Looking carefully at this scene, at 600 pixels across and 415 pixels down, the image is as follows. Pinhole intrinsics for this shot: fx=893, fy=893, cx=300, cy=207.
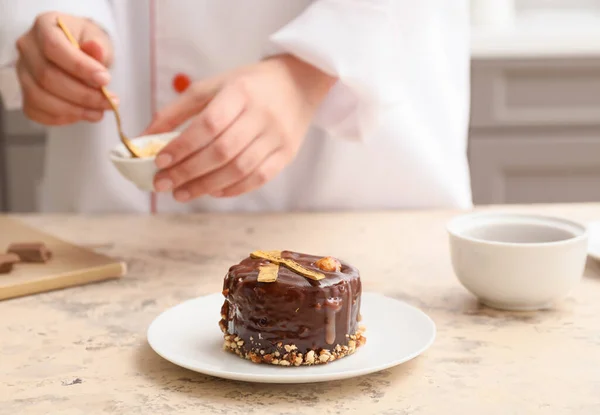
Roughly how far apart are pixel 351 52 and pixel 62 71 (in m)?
0.40

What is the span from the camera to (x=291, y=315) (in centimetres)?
75

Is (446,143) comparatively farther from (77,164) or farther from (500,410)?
(500,410)

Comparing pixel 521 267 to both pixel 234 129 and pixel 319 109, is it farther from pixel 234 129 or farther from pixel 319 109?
pixel 319 109

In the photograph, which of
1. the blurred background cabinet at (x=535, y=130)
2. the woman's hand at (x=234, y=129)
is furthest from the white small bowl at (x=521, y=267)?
the blurred background cabinet at (x=535, y=130)

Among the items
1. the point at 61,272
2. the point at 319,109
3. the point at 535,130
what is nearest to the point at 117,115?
the point at 61,272

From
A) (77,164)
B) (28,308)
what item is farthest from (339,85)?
(28,308)

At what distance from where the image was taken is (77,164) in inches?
58.2

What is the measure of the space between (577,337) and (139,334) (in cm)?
41

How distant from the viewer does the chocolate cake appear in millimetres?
748

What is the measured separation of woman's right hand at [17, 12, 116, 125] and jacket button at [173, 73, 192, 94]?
→ 123mm

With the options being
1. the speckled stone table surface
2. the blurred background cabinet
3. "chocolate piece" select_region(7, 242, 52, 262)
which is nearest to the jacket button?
the speckled stone table surface

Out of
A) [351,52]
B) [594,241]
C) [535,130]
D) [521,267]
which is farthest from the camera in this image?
[535,130]

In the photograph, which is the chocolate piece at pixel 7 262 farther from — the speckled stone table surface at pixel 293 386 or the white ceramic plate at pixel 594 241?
the white ceramic plate at pixel 594 241

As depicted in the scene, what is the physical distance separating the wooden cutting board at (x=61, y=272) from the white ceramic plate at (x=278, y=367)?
0.17 m
